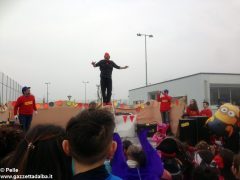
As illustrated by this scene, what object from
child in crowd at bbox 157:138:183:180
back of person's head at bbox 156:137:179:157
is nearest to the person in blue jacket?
child in crowd at bbox 157:138:183:180

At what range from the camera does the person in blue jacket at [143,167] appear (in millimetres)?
3225

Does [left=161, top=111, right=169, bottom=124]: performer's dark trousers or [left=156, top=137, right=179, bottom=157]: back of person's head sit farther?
[left=161, top=111, right=169, bottom=124]: performer's dark trousers

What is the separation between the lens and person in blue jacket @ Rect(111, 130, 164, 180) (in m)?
3.22

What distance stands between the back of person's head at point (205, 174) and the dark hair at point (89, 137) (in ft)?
6.70

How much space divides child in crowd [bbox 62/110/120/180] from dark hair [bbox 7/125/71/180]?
0.33ft

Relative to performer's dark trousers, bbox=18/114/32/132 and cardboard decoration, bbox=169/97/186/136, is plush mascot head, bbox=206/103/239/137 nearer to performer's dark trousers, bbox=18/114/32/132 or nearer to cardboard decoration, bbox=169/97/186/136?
cardboard decoration, bbox=169/97/186/136

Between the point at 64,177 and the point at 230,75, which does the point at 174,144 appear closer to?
the point at 64,177

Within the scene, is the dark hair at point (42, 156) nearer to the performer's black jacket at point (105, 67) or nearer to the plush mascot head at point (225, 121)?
the plush mascot head at point (225, 121)

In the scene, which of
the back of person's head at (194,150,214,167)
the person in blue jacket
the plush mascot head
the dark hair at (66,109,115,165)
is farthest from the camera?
the plush mascot head

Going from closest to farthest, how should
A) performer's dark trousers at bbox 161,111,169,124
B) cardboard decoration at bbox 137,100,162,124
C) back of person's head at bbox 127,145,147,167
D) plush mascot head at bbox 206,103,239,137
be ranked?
back of person's head at bbox 127,145,147,167 → plush mascot head at bbox 206,103,239,137 → performer's dark trousers at bbox 161,111,169,124 → cardboard decoration at bbox 137,100,162,124

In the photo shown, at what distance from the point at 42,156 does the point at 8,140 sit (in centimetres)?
65

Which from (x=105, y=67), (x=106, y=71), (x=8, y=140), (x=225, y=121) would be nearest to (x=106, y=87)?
(x=106, y=71)

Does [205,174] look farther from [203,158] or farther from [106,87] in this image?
[106,87]

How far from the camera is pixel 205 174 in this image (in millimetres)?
3523
